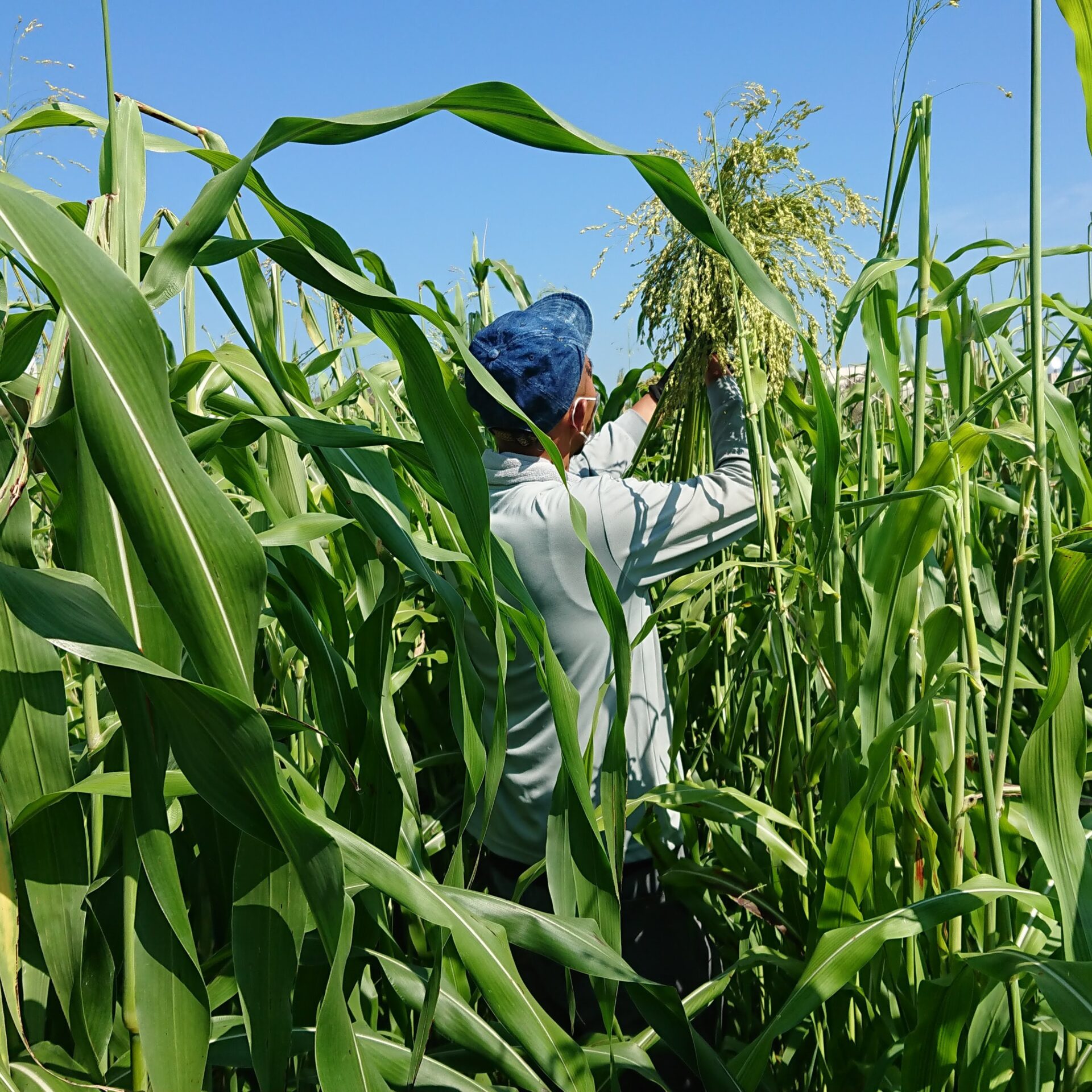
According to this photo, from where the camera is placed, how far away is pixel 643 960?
139 centimetres

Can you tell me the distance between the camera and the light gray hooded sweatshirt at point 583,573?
1.31m

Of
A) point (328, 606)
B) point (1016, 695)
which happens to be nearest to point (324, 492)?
point (328, 606)

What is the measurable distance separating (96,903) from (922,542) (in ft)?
2.51

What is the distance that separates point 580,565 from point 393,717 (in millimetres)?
669

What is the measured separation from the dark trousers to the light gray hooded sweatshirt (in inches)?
2.5

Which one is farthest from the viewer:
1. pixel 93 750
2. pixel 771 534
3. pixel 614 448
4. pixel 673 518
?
pixel 614 448

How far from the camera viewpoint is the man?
1.32m

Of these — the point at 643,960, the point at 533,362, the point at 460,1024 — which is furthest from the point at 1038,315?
the point at 643,960

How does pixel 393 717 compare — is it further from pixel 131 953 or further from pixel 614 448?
pixel 614 448

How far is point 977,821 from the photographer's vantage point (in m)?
0.90

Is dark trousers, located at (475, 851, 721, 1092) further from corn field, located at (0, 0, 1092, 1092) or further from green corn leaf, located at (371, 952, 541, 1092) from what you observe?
green corn leaf, located at (371, 952, 541, 1092)

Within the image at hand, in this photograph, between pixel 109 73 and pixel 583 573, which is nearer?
pixel 109 73

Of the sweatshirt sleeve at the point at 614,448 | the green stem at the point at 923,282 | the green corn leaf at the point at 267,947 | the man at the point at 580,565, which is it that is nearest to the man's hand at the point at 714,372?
the man at the point at 580,565

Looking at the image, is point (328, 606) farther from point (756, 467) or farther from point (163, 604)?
point (756, 467)
